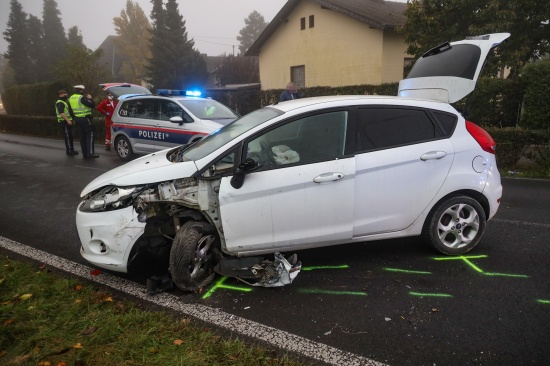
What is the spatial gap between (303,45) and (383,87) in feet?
31.1

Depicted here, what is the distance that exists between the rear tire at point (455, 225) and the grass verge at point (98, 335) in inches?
82.4

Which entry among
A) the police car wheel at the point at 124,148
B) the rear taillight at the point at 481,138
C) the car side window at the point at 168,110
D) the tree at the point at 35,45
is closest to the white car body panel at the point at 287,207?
the rear taillight at the point at 481,138

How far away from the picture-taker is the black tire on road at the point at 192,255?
132 inches

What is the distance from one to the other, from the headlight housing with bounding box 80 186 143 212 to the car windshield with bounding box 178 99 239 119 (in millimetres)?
5712

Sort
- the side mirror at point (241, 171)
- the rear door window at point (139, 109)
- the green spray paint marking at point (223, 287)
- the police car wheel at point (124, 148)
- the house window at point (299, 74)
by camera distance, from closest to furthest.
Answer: the side mirror at point (241, 171) < the green spray paint marking at point (223, 287) < the rear door window at point (139, 109) < the police car wheel at point (124, 148) < the house window at point (299, 74)

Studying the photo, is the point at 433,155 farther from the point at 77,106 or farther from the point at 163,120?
the point at 77,106

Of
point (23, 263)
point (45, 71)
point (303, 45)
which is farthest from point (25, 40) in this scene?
point (23, 263)

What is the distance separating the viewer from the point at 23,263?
4.07m

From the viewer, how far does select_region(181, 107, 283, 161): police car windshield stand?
3.67 metres

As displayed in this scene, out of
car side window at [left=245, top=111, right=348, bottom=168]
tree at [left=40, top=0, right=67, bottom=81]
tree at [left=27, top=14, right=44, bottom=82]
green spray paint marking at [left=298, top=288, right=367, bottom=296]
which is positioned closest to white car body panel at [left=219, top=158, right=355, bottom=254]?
car side window at [left=245, top=111, right=348, bottom=168]

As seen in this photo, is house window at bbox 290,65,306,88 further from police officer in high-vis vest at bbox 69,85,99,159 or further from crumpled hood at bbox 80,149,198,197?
crumpled hood at bbox 80,149,198,197

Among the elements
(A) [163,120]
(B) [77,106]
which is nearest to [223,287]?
(A) [163,120]

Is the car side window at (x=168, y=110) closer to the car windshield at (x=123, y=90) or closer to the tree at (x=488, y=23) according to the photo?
the car windshield at (x=123, y=90)

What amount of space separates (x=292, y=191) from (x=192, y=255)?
1.01 metres
